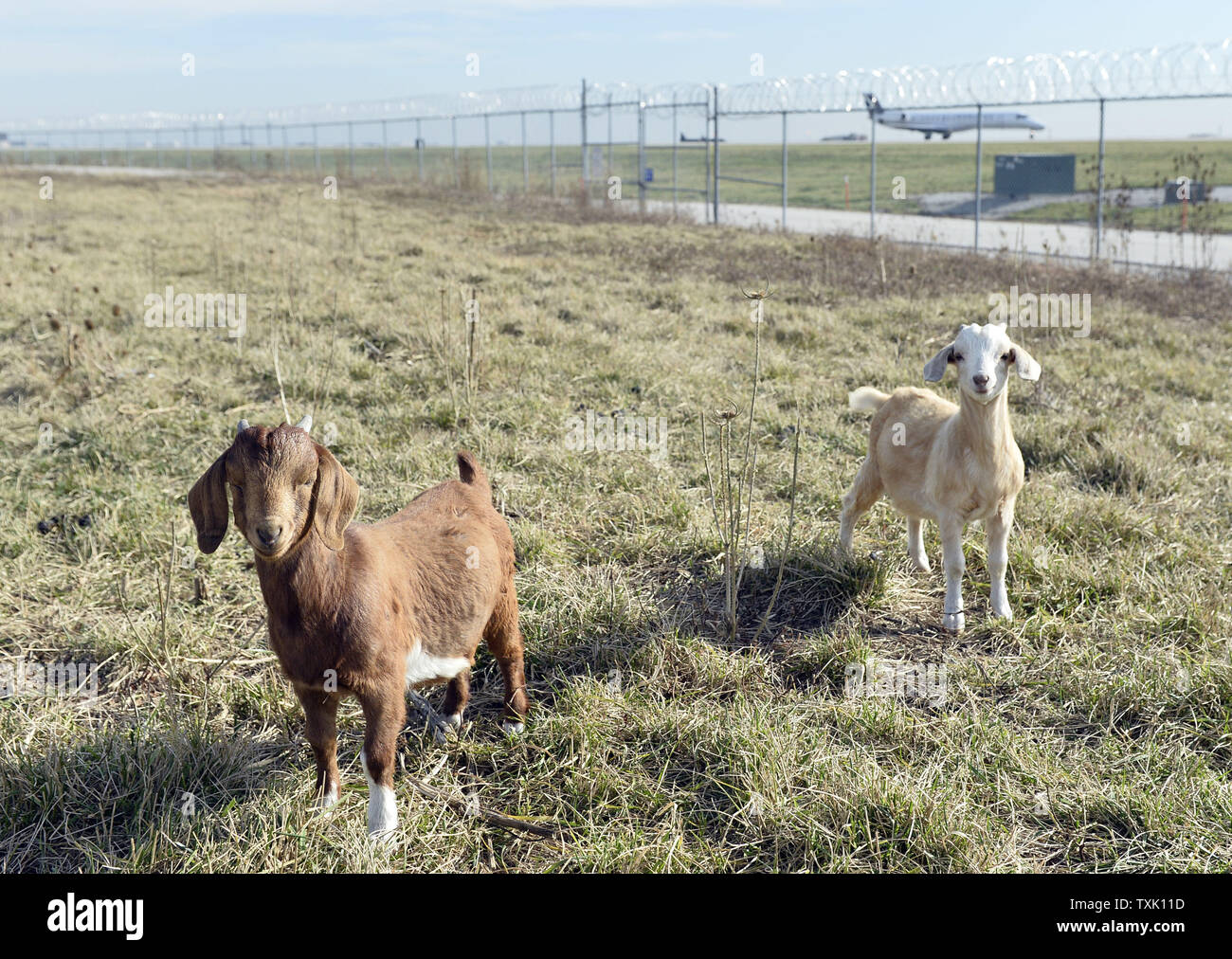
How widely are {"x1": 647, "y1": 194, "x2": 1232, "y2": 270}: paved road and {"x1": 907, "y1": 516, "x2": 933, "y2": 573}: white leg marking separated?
790cm

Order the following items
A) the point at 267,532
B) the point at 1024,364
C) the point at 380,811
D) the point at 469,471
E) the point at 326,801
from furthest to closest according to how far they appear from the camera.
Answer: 1. the point at 1024,364
2. the point at 469,471
3. the point at 326,801
4. the point at 380,811
5. the point at 267,532

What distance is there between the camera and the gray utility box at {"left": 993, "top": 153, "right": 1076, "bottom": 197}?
2536cm

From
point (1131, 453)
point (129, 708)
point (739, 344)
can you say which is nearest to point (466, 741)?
point (129, 708)

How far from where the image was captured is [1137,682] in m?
3.31

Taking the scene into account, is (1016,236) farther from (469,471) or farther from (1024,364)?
(469,471)

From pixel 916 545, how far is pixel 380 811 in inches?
111

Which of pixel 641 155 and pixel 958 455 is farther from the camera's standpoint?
pixel 641 155

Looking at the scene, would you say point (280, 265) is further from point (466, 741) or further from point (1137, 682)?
point (1137, 682)

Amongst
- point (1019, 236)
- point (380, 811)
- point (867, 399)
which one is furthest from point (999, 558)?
point (1019, 236)

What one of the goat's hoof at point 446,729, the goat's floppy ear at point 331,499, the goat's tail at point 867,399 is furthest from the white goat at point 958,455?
the goat's floppy ear at point 331,499

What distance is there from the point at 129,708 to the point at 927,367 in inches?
127

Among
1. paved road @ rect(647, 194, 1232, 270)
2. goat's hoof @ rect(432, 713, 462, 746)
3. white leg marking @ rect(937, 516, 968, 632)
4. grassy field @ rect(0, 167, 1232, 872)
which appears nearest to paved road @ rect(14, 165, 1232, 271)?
paved road @ rect(647, 194, 1232, 270)

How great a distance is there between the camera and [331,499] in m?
2.30

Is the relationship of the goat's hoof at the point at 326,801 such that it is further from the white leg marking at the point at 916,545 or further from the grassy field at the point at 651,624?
the white leg marking at the point at 916,545
